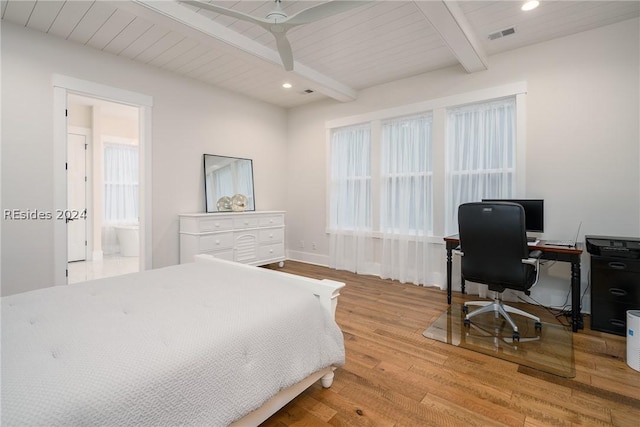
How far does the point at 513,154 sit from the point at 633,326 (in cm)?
Result: 190

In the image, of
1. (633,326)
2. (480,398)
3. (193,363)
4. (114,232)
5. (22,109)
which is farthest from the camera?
(114,232)

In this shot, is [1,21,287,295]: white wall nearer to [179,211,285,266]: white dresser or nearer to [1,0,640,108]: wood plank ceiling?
[1,0,640,108]: wood plank ceiling

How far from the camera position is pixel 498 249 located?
246 cm

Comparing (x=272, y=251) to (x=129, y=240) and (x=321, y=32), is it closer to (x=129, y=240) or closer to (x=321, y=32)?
(x=321, y=32)

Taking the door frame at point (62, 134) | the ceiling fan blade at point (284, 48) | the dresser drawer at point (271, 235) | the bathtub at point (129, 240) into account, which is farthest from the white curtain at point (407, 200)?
the bathtub at point (129, 240)

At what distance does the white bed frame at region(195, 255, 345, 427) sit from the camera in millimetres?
1338

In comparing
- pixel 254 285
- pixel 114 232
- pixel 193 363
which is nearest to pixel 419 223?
pixel 254 285

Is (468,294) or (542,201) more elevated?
(542,201)

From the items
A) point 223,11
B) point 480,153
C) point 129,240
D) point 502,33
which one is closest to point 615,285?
point 480,153

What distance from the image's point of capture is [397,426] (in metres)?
1.50

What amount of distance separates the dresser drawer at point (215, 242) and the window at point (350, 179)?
1.64 meters

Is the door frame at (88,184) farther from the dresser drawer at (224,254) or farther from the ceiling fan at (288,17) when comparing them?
the ceiling fan at (288,17)

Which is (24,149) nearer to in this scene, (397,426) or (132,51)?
(132,51)

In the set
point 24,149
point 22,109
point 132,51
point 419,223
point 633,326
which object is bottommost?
point 633,326
